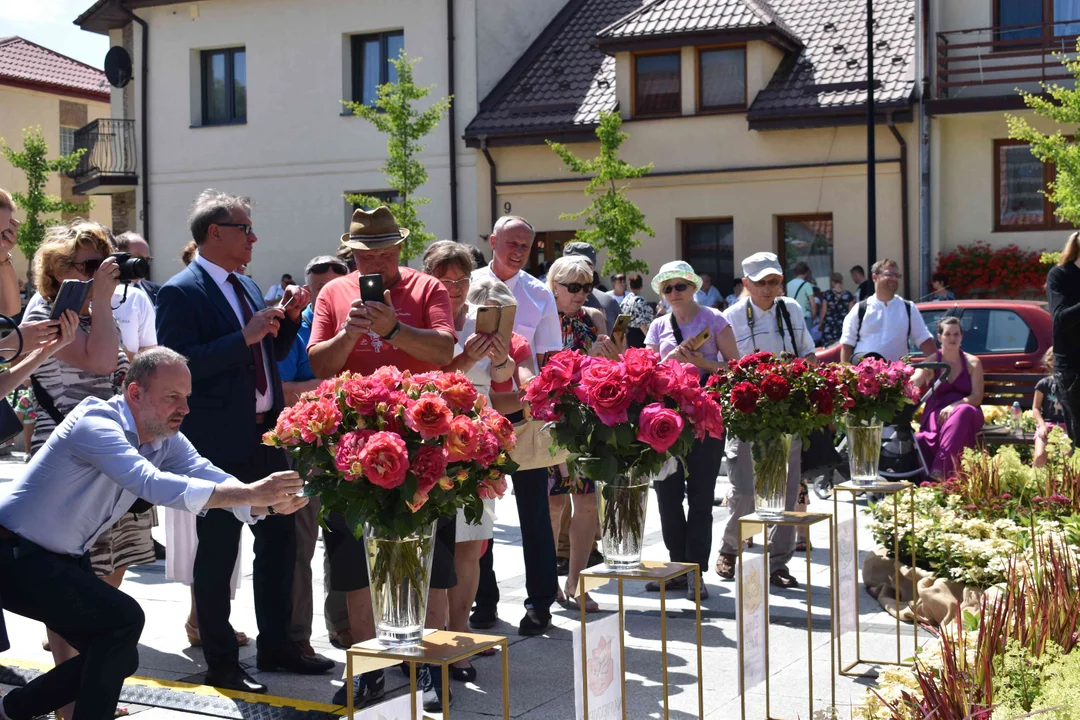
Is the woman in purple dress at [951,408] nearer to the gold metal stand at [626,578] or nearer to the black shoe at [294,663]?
the black shoe at [294,663]

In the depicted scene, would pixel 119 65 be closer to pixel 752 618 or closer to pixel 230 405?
pixel 230 405

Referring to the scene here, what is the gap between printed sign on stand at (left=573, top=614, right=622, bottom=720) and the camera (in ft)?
12.7

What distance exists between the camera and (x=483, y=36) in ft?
84.1

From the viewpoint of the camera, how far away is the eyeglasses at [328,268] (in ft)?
24.5

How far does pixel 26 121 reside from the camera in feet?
130

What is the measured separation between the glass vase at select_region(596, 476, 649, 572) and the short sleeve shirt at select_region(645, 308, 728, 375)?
136 inches

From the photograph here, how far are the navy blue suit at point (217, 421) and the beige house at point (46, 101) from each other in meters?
34.6

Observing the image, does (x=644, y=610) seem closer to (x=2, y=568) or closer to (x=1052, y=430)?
(x=1052, y=430)

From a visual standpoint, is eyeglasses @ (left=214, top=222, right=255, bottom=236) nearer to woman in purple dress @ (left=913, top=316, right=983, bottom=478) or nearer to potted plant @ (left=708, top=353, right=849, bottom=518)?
potted plant @ (left=708, top=353, right=849, bottom=518)

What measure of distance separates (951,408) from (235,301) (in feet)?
20.8

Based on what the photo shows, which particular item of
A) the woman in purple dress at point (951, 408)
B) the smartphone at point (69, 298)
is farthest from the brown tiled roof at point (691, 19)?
the smartphone at point (69, 298)

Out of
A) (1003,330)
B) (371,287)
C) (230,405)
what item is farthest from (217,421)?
(1003,330)

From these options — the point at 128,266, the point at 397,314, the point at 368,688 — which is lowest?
the point at 368,688

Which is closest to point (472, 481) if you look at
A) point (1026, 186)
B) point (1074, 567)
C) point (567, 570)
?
point (1074, 567)
